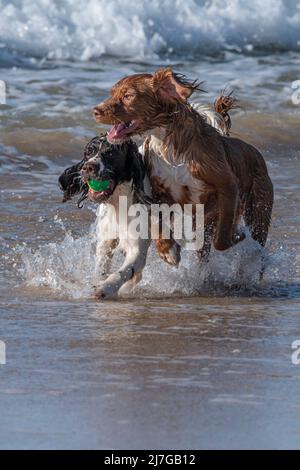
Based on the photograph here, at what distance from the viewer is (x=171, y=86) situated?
5.69m

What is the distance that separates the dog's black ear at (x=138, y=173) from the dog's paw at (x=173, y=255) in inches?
14.6

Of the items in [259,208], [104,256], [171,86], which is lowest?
[104,256]

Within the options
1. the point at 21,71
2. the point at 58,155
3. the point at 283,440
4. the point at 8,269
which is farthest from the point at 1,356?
the point at 21,71

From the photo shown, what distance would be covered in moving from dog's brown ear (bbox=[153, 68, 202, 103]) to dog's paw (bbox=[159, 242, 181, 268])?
0.83 meters

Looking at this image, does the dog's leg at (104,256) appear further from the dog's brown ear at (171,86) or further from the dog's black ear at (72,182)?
the dog's brown ear at (171,86)

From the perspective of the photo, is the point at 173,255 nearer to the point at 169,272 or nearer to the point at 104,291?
the point at 169,272

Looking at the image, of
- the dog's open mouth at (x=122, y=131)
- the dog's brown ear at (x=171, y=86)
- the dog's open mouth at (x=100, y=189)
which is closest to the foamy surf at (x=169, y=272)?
the dog's open mouth at (x=100, y=189)

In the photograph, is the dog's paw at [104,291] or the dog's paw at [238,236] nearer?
the dog's paw at [104,291]

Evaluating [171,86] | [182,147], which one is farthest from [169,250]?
[171,86]

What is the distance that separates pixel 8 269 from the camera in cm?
658

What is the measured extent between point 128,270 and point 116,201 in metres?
0.36

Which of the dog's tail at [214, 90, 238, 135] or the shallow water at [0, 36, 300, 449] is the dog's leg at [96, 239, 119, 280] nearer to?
the shallow water at [0, 36, 300, 449]

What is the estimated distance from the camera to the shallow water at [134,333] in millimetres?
3865

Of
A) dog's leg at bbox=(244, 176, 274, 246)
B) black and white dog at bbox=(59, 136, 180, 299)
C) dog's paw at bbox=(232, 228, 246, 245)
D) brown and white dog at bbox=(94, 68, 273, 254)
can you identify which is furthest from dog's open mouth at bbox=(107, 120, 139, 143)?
dog's leg at bbox=(244, 176, 274, 246)
